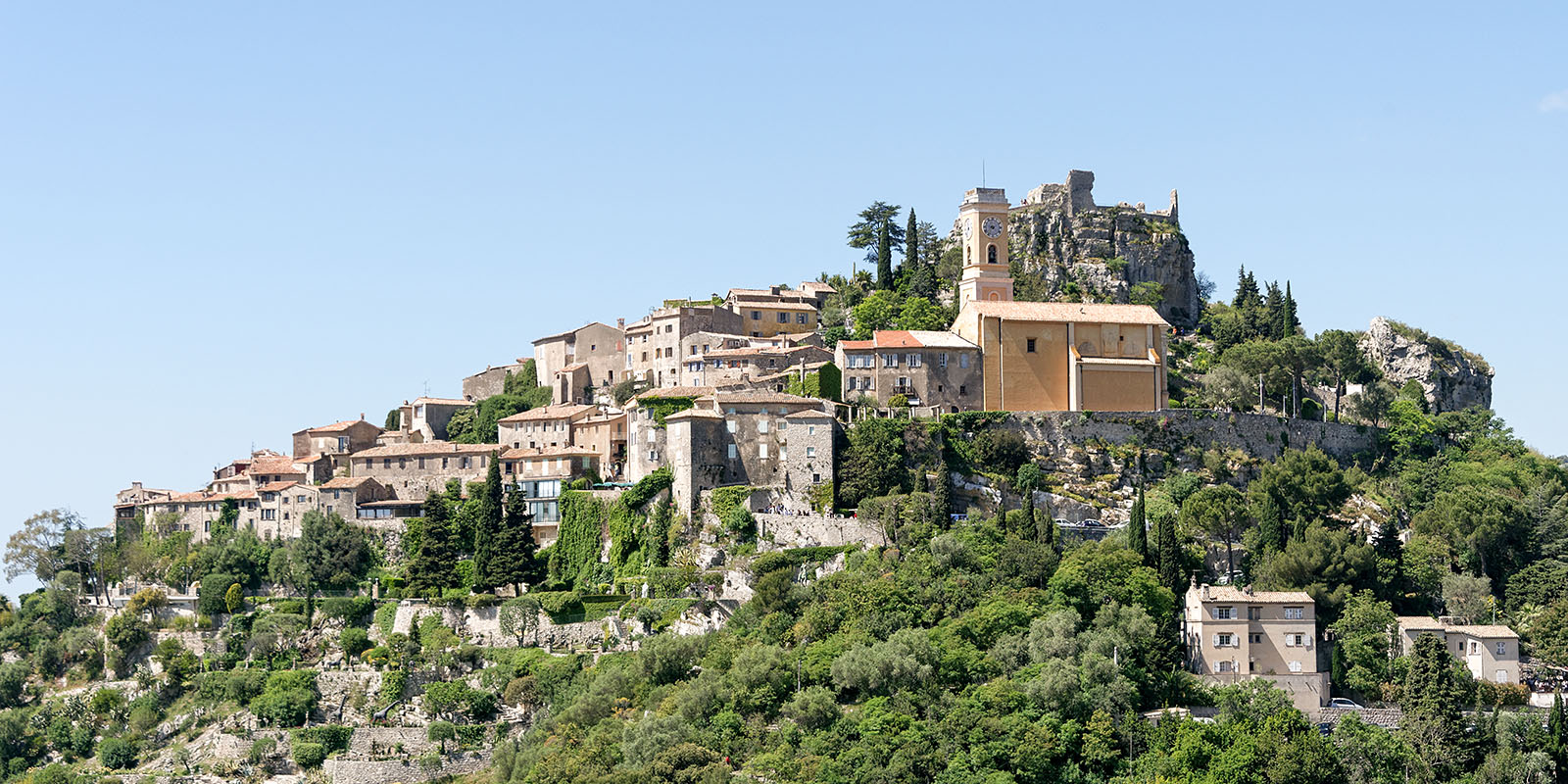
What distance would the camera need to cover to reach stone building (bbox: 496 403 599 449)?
98.2 metres

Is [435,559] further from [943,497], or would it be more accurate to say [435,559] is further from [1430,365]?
[1430,365]

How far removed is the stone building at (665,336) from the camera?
105 meters

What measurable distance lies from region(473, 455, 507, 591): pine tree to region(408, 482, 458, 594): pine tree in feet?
3.72

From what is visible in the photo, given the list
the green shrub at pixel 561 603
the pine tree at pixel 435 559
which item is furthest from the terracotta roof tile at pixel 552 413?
the green shrub at pixel 561 603

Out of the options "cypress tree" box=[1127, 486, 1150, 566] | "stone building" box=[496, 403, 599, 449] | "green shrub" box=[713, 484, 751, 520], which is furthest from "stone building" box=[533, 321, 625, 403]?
"cypress tree" box=[1127, 486, 1150, 566]

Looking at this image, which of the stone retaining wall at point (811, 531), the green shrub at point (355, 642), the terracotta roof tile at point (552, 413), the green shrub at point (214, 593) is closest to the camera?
the stone retaining wall at point (811, 531)

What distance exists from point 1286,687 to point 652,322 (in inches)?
1720

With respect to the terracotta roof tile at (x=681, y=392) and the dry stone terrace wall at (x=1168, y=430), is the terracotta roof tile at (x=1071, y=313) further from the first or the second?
the terracotta roof tile at (x=681, y=392)

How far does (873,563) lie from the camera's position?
81438mm

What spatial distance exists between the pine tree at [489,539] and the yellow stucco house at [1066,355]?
2227 centimetres

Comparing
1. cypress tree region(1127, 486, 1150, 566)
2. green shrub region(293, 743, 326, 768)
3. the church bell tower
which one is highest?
the church bell tower

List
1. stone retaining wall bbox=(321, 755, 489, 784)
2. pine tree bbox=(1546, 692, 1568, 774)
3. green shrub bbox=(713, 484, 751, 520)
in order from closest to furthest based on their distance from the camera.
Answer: pine tree bbox=(1546, 692, 1568, 774), stone retaining wall bbox=(321, 755, 489, 784), green shrub bbox=(713, 484, 751, 520)

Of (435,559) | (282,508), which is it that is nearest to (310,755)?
(435,559)

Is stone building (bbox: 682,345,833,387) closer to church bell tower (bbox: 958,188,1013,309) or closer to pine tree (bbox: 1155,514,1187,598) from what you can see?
church bell tower (bbox: 958,188,1013,309)
